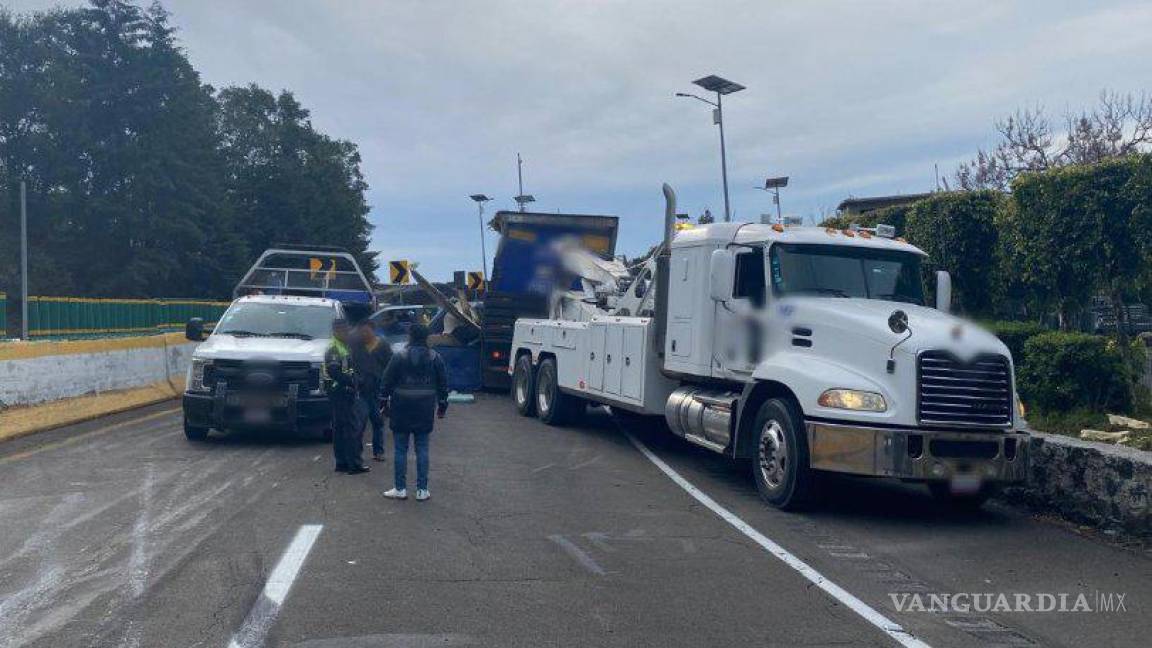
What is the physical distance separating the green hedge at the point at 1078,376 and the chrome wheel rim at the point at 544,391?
23.5 ft

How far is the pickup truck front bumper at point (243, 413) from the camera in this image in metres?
12.5

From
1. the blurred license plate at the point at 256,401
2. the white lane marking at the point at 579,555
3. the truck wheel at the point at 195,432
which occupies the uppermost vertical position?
the blurred license plate at the point at 256,401

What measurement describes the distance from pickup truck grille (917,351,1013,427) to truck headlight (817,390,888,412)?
→ 334mm

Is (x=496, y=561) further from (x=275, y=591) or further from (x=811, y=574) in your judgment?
(x=811, y=574)

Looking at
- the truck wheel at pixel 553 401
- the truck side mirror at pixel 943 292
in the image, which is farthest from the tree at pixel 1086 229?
the truck wheel at pixel 553 401

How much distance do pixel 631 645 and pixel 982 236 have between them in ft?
40.8

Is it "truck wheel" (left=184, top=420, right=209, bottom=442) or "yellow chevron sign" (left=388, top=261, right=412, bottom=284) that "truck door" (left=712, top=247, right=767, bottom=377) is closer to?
"truck wheel" (left=184, top=420, right=209, bottom=442)

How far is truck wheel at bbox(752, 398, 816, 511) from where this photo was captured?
363 inches

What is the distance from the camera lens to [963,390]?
877 centimetres

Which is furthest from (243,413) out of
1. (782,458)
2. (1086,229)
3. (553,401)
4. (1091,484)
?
(1086,229)

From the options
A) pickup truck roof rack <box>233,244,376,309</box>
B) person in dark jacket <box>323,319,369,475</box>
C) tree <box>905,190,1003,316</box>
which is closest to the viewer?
person in dark jacket <box>323,319,369,475</box>

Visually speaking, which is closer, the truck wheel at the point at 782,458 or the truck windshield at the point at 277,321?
the truck wheel at the point at 782,458

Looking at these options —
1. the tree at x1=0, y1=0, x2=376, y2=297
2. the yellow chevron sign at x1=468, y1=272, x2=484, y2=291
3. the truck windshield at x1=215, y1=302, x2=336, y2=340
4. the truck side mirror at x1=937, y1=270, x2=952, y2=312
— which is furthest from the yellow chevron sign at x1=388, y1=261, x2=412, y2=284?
the tree at x1=0, y1=0, x2=376, y2=297

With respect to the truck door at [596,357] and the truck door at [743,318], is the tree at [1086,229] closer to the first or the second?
the truck door at [743,318]
